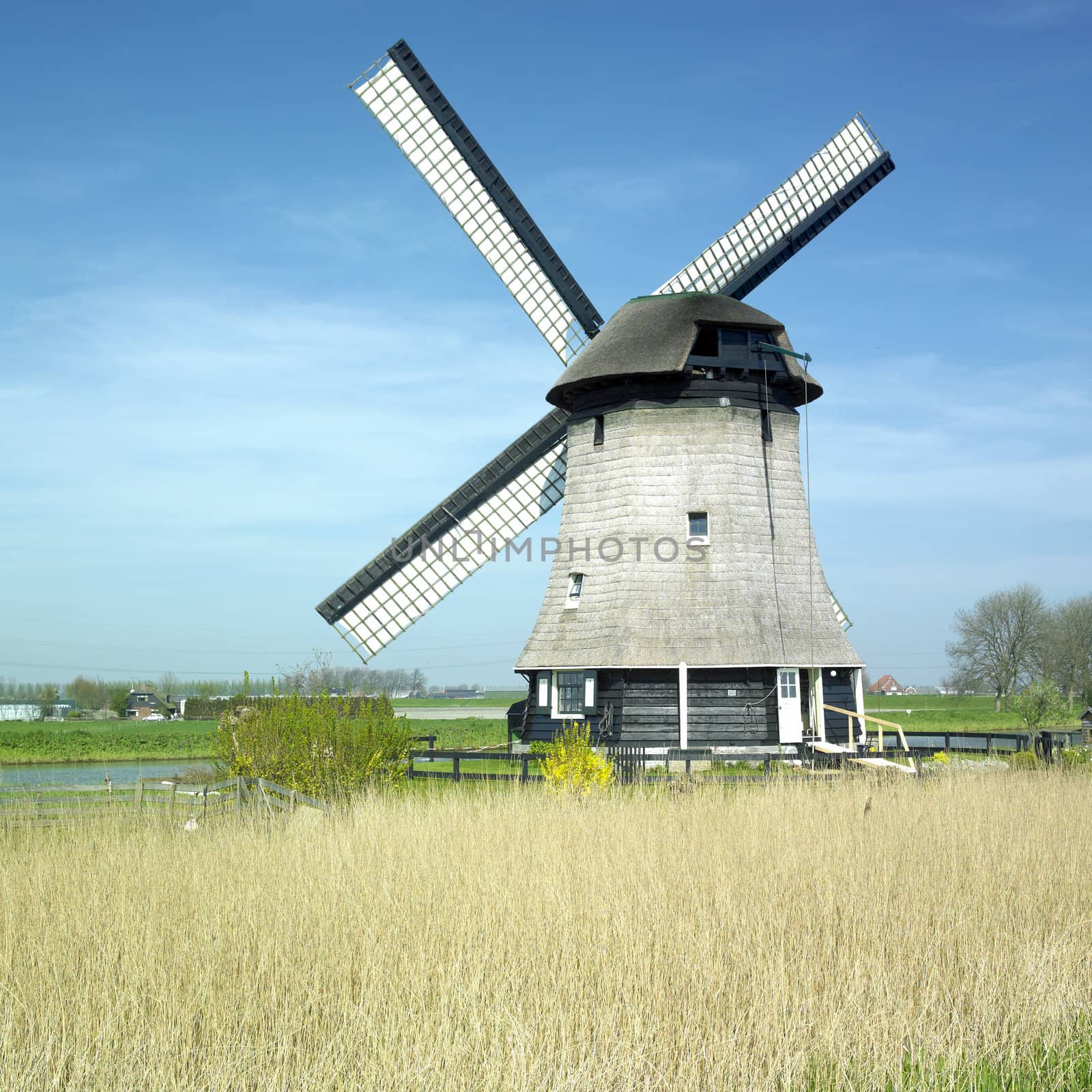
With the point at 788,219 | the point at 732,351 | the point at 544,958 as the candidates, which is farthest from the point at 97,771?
the point at 544,958

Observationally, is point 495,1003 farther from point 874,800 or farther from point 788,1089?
point 874,800

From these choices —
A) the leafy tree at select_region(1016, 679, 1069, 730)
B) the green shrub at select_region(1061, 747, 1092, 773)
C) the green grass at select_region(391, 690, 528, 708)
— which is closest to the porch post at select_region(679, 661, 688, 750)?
the green shrub at select_region(1061, 747, 1092, 773)

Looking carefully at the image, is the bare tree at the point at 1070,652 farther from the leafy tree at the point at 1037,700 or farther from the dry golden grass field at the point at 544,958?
the dry golden grass field at the point at 544,958

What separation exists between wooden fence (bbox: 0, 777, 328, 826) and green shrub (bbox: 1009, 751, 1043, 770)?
10.2 metres

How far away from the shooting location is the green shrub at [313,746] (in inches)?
498

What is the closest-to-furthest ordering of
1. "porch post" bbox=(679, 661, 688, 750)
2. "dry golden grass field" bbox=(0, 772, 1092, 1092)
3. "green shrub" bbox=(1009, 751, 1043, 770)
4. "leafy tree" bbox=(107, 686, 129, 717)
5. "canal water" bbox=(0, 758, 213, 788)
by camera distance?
"dry golden grass field" bbox=(0, 772, 1092, 1092) < "green shrub" bbox=(1009, 751, 1043, 770) < "porch post" bbox=(679, 661, 688, 750) < "canal water" bbox=(0, 758, 213, 788) < "leafy tree" bbox=(107, 686, 129, 717)

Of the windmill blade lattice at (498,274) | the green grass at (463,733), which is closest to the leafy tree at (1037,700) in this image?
the windmill blade lattice at (498,274)

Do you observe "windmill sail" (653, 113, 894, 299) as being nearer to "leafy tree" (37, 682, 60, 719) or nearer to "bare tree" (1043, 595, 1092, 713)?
"bare tree" (1043, 595, 1092, 713)

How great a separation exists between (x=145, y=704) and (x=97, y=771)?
91.3m

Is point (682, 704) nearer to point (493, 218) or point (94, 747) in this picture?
point (493, 218)

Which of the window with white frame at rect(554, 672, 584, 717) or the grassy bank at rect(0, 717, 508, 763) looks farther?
the grassy bank at rect(0, 717, 508, 763)

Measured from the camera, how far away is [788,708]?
691 inches

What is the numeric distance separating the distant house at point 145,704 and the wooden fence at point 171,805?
89.1 metres

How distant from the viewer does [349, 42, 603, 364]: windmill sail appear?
2136 cm
